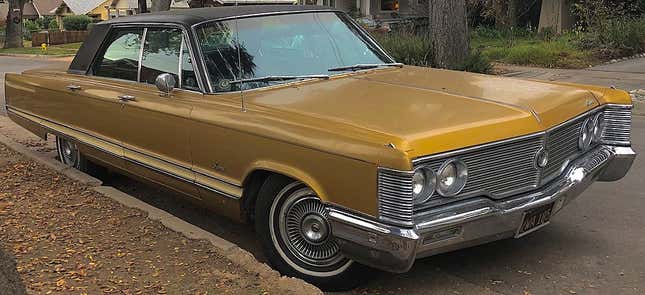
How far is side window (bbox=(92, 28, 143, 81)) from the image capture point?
5.39 meters

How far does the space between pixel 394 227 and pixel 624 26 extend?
15822mm

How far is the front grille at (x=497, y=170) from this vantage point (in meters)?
3.22

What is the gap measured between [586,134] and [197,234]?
103 inches

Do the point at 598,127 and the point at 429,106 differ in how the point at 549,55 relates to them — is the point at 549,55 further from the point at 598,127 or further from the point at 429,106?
the point at 429,106

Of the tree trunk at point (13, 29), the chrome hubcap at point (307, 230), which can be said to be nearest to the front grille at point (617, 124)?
the chrome hubcap at point (307, 230)

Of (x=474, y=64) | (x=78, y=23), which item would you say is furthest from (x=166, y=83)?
(x=78, y=23)

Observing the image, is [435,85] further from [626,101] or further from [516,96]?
[626,101]

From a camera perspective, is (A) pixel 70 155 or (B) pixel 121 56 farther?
(A) pixel 70 155

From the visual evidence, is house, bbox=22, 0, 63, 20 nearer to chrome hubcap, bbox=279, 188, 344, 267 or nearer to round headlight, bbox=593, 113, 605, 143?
chrome hubcap, bbox=279, 188, 344, 267

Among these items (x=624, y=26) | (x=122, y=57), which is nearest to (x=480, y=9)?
(x=624, y=26)

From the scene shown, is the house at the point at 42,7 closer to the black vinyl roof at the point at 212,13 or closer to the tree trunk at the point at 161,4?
the tree trunk at the point at 161,4

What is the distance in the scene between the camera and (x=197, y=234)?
14.2 ft

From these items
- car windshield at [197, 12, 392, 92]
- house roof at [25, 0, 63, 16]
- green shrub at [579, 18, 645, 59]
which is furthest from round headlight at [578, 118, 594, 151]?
house roof at [25, 0, 63, 16]

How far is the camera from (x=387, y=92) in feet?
14.0
